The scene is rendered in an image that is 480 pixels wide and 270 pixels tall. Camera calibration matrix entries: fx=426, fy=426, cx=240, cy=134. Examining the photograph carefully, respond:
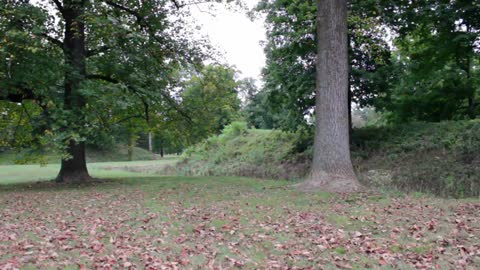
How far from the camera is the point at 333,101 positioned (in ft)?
36.9

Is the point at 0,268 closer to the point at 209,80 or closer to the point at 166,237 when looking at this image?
the point at 166,237

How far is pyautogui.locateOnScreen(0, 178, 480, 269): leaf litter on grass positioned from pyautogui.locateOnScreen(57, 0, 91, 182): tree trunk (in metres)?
4.14

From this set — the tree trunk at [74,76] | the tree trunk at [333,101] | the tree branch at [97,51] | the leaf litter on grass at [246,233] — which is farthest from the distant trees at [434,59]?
the tree trunk at [74,76]

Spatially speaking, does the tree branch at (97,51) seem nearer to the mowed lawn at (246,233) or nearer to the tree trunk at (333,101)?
the mowed lawn at (246,233)

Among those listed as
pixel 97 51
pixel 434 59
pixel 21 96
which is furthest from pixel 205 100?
pixel 434 59

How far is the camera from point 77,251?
5.61m

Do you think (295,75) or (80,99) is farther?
(295,75)

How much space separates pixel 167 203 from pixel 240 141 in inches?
739

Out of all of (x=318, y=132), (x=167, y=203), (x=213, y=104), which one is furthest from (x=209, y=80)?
(x=167, y=203)

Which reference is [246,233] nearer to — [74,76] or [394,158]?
[74,76]

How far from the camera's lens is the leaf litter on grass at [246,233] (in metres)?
5.23

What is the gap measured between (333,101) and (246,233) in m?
5.72

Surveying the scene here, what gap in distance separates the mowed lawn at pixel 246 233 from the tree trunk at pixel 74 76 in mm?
4008

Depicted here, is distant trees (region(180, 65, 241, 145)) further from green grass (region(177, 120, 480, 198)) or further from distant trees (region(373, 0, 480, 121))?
distant trees (region(373, 0, 480, 121))
